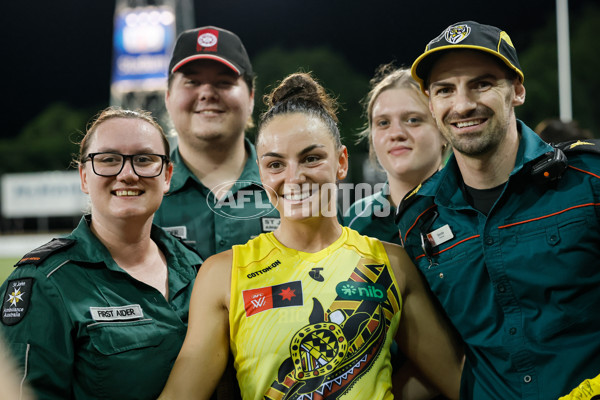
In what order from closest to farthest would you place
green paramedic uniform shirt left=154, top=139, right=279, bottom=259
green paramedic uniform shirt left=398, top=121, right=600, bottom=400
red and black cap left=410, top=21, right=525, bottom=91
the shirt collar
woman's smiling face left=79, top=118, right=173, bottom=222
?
green paramedic uniform shirt left=398, top=121, right=600, bottom=400
red and black cap left=410, top=21, right=525, bottom=91
woman's smiling face left=79, top=118, right=173, bottom=222
green paramedic uniform shirt left=154, top=139, right=279, bottom=259
the shirt collar

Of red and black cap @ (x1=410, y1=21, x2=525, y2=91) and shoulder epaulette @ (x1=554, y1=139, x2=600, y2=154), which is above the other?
red and black cap @ (x1=410, y1=21, x2=525, y2=91)

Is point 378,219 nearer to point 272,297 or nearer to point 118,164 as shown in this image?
point 272,297

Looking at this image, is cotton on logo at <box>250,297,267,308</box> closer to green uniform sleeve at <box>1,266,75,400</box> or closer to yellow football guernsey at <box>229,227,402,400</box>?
yellow football guernsey at <box>229,227,402,400</box>

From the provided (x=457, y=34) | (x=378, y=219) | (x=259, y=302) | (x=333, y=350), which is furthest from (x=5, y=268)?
(x=457, y=34)

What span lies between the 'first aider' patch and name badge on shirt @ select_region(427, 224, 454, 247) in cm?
192

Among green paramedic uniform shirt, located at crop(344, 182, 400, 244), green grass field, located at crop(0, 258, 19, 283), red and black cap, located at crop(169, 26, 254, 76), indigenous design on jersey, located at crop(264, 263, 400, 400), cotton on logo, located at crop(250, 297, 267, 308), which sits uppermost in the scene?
red and black cap, located at crop(169, 26, 254, 76)

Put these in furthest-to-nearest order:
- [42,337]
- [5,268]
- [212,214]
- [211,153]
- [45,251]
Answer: [5,268] < [211,153] < [212,214] < [45,251] < [42,337]

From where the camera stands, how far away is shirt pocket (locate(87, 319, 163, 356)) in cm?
263

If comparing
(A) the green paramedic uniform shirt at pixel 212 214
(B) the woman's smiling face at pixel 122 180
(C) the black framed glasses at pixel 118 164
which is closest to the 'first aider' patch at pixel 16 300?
(B) the woman's smiling face at pixel 122 180

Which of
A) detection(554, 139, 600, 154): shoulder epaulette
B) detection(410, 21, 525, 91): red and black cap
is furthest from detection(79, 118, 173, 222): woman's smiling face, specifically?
detection(554, 139, 600, 154): shoulder epaulette

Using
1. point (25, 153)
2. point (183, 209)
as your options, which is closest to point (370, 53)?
point (25, 153)

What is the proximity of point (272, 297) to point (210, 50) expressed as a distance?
2.04m

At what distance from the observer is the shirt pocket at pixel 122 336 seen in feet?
8.64

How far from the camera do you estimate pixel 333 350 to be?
253cm
